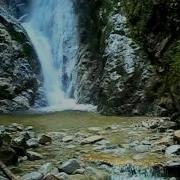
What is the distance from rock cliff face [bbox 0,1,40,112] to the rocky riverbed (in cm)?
644

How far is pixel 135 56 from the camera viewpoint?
16.8 meters

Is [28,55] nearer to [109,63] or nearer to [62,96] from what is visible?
[62,96]

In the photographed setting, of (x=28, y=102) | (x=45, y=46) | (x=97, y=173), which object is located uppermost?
(x=45, y=46)

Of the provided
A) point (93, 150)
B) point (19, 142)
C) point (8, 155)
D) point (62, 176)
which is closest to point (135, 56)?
point (93, 150)

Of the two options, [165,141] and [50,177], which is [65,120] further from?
[50,177]

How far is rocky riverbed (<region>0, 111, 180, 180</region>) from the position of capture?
7879mm

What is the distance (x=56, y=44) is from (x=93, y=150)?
587 inches

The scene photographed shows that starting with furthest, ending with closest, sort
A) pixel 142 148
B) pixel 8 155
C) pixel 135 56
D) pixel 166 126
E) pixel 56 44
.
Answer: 1. pixel 56 44
2. pixel 135 56
3. pixel 166 126
4. pixel 142 148
5. pixel 8 155

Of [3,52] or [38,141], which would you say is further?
[3,52]

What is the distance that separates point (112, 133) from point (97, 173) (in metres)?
3.73

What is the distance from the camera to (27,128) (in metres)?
12.6

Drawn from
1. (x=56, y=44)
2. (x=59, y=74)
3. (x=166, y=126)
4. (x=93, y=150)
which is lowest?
(x=93, y=150)

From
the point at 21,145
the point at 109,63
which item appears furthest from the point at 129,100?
the point at 21,145

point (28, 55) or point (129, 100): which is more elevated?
point (28, 55)
